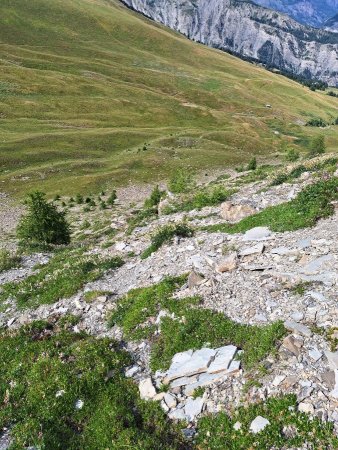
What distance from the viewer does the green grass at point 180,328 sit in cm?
1238

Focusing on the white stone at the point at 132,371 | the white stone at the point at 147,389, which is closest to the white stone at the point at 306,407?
the white stone at the point at 147,389

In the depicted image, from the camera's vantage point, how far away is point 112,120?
382ft

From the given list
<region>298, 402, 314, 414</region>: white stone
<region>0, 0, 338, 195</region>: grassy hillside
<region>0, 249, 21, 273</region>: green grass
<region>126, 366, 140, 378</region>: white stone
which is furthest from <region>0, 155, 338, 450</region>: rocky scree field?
<region>0, 0, 338, 195</region>: grassy hillside

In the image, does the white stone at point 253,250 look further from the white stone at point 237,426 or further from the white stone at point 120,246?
the white stone at point 120,246

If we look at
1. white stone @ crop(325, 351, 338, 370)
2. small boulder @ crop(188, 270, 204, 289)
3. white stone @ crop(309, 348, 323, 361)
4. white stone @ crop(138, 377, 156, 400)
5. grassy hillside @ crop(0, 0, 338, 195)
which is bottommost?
grassy hillside @ crop(0, 0, 338, 195)

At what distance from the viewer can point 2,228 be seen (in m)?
49.1

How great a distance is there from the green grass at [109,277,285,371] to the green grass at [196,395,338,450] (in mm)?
1628

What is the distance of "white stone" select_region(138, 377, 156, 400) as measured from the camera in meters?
12.2

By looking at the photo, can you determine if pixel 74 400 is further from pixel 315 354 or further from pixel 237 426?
pixel 315 354

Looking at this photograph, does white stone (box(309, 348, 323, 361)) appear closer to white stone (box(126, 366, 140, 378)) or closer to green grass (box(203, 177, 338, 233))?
white stone (box(126, 366, 140, 378))

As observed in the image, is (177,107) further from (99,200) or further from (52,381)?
(52,381)

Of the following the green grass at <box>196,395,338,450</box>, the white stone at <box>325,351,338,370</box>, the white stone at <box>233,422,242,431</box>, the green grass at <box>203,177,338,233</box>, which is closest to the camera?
the green grass at <box>196,395,338,450</box>

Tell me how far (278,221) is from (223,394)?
11773 mm

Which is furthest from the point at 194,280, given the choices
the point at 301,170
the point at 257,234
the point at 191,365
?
the point at 301,170
